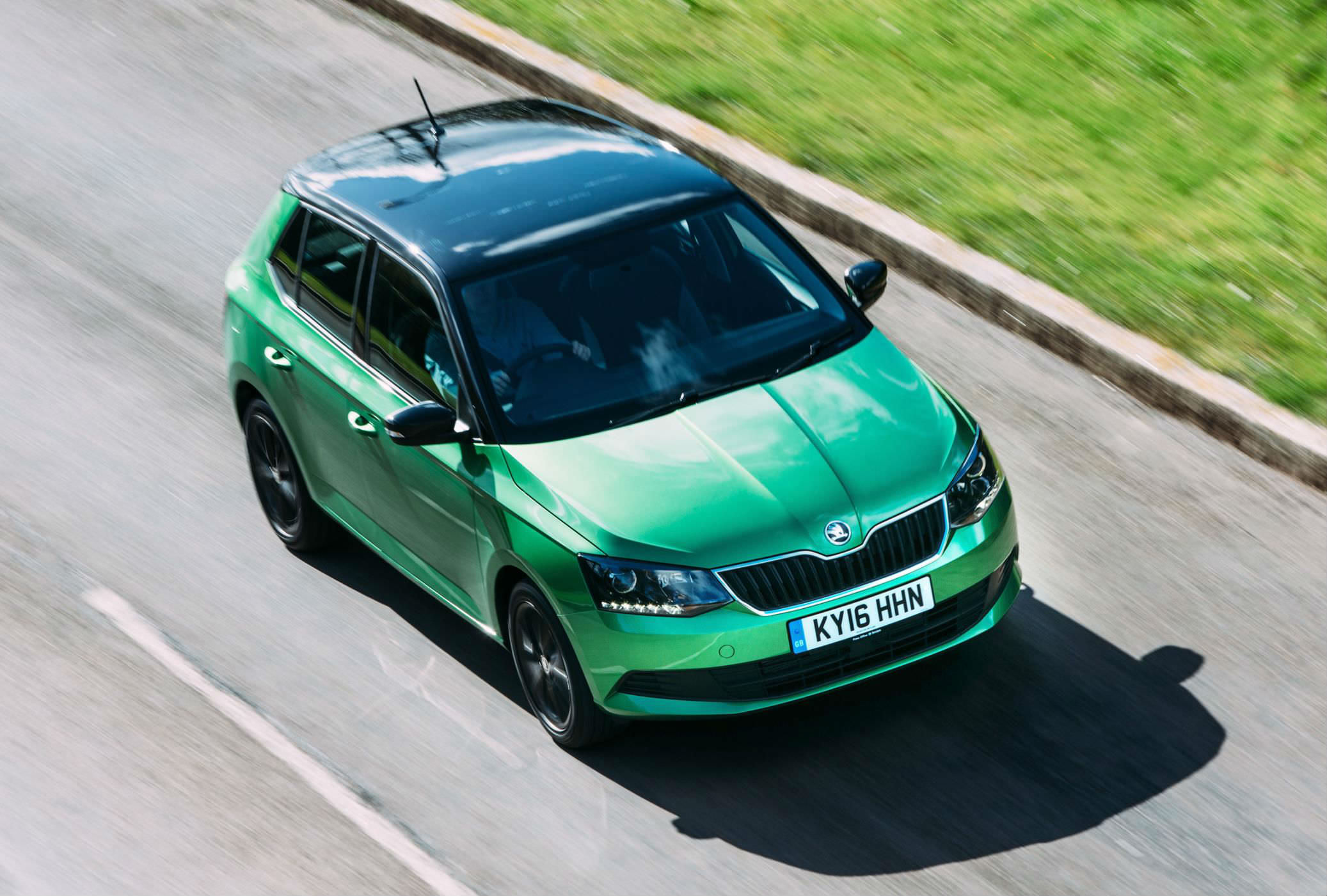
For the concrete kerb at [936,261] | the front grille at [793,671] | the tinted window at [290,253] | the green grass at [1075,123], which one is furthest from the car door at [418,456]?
the green grass at [1075,123]

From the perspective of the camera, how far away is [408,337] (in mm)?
7383

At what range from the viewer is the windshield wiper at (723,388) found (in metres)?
6.90

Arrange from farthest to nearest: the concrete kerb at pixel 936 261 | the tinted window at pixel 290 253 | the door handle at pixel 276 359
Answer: the concrete kerb at pixel 936 261 → the tinted window at pixel 290 253 → the door handle at pixel 276 359

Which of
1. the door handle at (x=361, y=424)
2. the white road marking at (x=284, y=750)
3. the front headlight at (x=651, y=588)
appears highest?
the door handle at (x=361, y=424)

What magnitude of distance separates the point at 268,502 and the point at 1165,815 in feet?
13.7

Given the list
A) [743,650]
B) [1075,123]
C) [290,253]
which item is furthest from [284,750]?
[1075,123]

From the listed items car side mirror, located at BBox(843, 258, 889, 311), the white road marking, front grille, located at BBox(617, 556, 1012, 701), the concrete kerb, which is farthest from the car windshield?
the concrete kerb

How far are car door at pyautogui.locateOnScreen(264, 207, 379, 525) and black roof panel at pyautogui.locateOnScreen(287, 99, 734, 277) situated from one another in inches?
6.6

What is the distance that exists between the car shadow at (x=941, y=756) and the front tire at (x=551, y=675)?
0.49 feet

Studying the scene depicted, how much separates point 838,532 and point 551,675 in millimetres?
1256

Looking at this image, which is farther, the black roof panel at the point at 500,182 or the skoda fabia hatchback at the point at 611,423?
the black roof panel at the point at 500,182

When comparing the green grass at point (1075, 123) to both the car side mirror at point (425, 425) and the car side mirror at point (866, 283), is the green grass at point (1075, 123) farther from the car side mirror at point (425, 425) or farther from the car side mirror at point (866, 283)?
the car side mirror at point (425, 425)

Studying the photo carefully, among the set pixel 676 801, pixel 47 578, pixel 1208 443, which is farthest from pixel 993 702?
pixel 47 578

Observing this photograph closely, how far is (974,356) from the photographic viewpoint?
9648 millimetres
